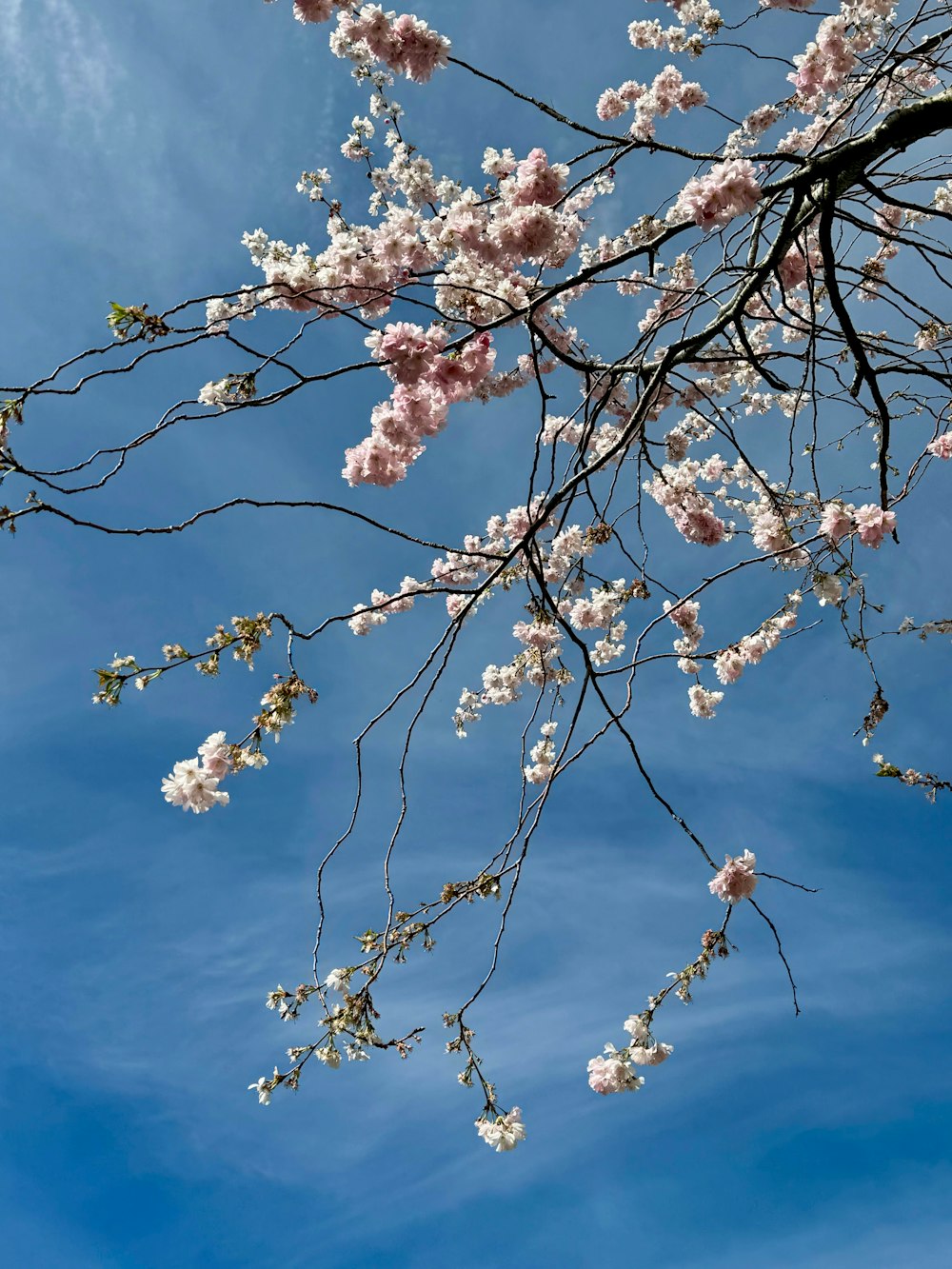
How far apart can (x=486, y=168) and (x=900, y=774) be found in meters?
4.09

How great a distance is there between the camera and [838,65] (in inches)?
196

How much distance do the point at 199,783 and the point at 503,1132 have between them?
6.56 feet

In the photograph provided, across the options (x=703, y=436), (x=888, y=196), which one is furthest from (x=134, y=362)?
(x=703, y=436)

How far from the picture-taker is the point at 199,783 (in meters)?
2.86

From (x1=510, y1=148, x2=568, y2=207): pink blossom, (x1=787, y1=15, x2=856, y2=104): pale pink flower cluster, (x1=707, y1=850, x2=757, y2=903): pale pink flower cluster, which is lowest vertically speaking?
(x1=707, y1=850, x2=757, y2=903): pale pink flower cluster

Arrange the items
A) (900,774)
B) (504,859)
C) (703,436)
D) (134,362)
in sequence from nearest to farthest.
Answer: (134,362)
(504,859)
(900,774)
(703,436)

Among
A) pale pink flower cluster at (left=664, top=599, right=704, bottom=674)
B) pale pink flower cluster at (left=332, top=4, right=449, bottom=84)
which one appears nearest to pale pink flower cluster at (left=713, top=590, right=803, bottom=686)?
pale pink flower cluster at (left=664, top=599, right=704, bottom=674)

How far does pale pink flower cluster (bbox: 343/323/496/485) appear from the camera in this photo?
116 inches

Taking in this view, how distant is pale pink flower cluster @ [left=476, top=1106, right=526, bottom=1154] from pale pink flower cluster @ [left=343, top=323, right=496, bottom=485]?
2.74m

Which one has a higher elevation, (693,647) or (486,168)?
(486,168)

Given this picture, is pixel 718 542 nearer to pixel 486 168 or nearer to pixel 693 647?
pixel 693 647

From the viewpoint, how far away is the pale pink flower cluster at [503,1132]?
3.36 meters

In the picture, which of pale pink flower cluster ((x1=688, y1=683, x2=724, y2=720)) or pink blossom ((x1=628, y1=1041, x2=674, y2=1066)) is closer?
pink blossom ((x1=628, y1=1041, x2=674, y2=1066))

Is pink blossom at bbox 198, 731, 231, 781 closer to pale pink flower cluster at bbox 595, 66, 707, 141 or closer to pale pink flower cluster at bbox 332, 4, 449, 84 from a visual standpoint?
pale pink flower cluster at bbox 332, 4, 449, 84
